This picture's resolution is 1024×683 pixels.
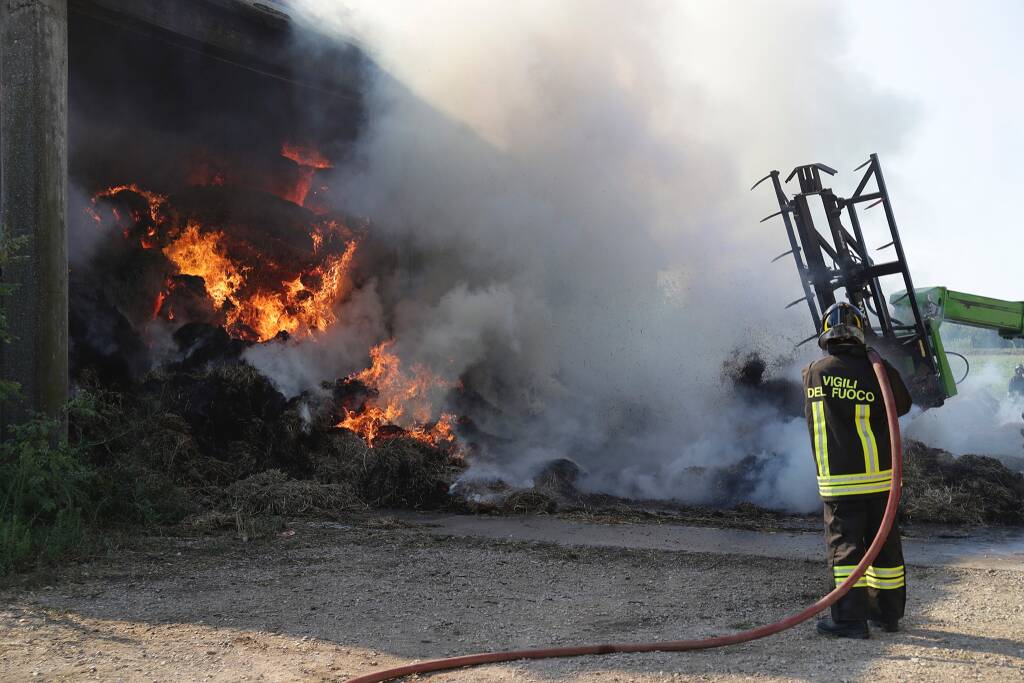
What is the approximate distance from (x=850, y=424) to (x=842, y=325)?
534mm

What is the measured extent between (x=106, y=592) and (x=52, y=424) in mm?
1889

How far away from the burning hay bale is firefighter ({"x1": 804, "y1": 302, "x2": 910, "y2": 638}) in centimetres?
366

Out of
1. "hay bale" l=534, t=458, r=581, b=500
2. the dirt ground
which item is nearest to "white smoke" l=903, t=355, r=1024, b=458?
"hay bale" l=534, t=458, r=581, b=500

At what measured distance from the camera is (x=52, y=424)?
6629 millimetres

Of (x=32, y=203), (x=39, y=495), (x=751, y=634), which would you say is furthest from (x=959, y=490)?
(x=32, y=203)

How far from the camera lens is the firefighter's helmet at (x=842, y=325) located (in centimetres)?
466

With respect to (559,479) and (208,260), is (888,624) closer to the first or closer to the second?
(559,479)

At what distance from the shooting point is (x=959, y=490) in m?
8.08

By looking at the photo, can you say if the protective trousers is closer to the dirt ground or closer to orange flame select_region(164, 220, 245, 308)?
the dirt ground

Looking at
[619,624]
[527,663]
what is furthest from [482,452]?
[527,663]

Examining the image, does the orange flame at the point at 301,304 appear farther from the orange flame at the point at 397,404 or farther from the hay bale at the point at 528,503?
the hay bale at the point at 528,503

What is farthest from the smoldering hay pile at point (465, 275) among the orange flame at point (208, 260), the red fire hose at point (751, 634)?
the red fire hose at point (751, 634)

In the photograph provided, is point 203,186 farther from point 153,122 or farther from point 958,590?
point 958,590

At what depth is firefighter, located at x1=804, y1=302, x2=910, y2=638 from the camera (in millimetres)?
4359
